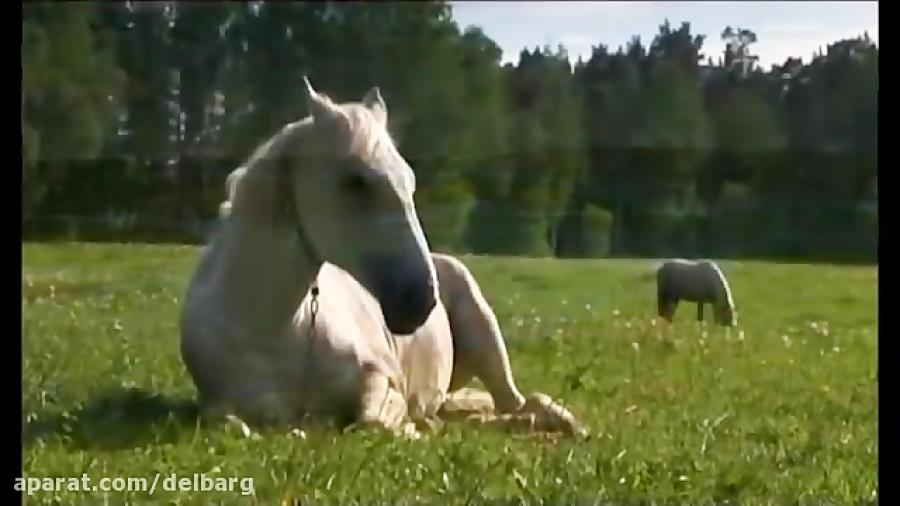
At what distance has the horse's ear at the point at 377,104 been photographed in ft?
6.09

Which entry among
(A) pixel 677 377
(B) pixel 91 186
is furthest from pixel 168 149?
(A) pixel 677 377

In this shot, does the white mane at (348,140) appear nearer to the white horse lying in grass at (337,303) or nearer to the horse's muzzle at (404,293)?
the white horse lying in grass at (337,303)

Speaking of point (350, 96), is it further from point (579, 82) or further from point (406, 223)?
point (579, 82)

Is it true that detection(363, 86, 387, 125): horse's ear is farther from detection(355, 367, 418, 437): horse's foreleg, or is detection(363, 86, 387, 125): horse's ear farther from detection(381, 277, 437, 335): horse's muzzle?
detection(355, 367, 418, 437): horse's foreleg

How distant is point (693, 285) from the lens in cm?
195

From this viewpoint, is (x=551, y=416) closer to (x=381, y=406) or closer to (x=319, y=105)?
(x=381, y=406)

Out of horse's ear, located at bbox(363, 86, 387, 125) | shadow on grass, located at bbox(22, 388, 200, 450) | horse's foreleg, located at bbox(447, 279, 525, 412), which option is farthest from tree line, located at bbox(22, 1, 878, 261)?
shadow on grass, located at bbox(22, 388, 200, 450)

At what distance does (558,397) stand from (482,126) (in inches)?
17.9

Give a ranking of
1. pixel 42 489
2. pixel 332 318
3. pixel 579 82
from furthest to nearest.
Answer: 1. pixel 332 318
2. pixel 579 82
3. pixel 42 489

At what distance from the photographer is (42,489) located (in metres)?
1.75

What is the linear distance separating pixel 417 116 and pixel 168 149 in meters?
0.35

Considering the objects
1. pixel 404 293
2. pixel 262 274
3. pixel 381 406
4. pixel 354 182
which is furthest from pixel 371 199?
pixel 381 406

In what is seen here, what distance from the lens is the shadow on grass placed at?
188 cm

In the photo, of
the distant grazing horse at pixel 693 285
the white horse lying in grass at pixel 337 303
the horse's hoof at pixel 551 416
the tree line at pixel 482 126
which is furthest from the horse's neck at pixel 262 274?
the distant grazing horse at pixel 693 285
